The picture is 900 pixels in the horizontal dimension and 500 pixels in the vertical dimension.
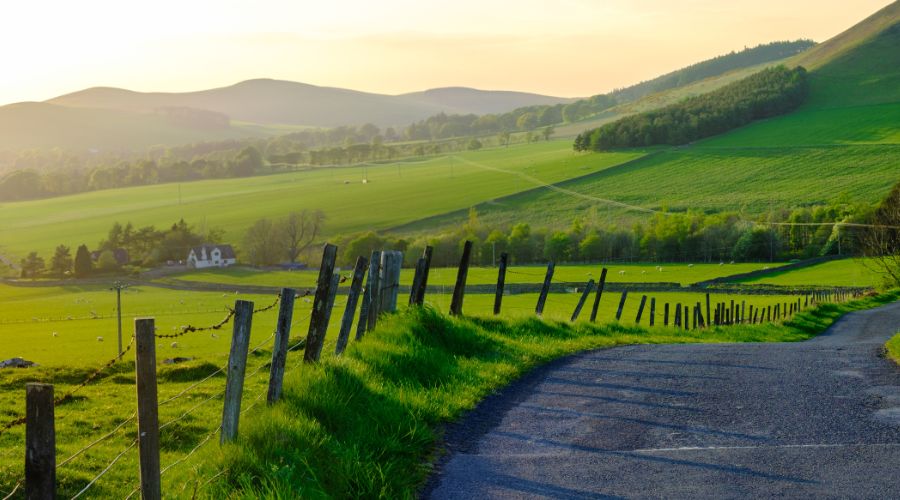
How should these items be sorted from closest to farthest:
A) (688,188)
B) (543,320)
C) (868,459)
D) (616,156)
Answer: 1. (868,459)
2. (543,320)
3. (688,188)
4. (616,156)

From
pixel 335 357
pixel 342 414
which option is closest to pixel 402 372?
pixel 335 357

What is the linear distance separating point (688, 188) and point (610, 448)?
120138 mm

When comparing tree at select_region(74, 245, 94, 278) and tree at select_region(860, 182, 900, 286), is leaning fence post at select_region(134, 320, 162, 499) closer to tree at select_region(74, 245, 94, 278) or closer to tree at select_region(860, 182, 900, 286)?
tree at select_region(860, 182, 900, 286)

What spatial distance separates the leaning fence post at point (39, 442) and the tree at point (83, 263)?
12099 centimetres

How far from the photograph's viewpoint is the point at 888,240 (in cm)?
6288

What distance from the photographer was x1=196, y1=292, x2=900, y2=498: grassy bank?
26.1 feet

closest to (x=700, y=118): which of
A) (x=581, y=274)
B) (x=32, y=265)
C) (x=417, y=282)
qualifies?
(x=581, y=274)

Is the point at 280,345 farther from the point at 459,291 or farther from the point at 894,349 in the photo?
the point at 894,349

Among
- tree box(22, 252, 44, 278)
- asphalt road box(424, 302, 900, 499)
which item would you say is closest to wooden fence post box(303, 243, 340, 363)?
asphalt road box(424, 302, 900, 499)

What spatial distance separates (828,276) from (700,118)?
84.5 metres

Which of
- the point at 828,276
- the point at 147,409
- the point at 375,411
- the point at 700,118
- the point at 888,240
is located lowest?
the point at 828,276

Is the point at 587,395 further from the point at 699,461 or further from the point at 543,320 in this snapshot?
the point at 543,320

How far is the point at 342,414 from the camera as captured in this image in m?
9.75

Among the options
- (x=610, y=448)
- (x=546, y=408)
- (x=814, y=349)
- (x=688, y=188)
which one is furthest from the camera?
(x=688, y=188)
